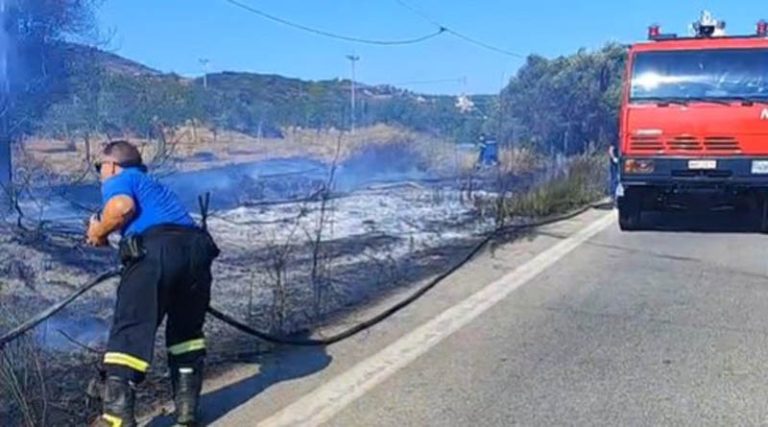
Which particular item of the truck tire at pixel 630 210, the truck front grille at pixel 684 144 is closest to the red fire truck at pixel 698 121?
the truck front grille at pixel 684 144

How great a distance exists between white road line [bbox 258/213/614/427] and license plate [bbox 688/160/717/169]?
3.69m

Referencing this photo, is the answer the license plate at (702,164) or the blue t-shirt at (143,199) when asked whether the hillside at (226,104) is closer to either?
the license plate at (702,164)

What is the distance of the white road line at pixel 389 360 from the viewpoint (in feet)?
15.4

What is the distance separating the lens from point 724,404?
4922mm

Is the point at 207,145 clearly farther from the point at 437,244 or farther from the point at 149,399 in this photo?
the point at 149,399

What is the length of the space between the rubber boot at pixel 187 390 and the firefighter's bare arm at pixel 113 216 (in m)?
0.74

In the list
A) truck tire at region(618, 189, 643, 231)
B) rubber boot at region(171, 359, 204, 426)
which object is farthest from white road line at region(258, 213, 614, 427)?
truck tire at region(618, 189, 643, 231)

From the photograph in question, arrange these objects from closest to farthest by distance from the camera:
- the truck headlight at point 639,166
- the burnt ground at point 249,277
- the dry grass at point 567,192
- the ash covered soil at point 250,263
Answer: the burnt ground at point 249,277
the ash covered soil at point 250,263
the truck headlight at point 639,166
the dry grass at point 567,192

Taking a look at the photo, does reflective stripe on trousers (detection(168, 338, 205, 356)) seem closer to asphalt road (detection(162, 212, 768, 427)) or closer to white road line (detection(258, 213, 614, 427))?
asphalt road (detection(162, 212, 768, 427))

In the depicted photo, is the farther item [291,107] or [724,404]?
[291,107]

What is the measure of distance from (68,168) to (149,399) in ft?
28.3

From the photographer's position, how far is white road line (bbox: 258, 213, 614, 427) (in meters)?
4.69

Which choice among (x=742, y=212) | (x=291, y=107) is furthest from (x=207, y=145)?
(x=742, y=212)

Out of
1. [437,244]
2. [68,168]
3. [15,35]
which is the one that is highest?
[15,35]
